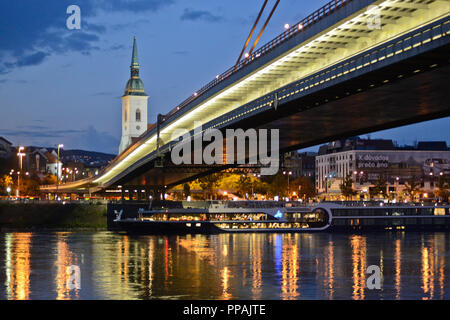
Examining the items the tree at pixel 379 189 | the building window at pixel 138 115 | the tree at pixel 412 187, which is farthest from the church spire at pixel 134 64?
the tree at pixel 379 189

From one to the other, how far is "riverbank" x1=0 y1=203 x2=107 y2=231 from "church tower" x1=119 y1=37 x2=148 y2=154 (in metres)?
104

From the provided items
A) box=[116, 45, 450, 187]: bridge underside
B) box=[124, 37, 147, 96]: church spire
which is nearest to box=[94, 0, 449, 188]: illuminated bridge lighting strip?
box=[116, 45, 450, 187]: bridge underside

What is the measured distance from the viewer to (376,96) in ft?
131

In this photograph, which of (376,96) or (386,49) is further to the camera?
(376,96)

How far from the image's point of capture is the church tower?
587 feet

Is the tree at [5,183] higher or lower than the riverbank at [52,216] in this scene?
higher

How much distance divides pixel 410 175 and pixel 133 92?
77.0m

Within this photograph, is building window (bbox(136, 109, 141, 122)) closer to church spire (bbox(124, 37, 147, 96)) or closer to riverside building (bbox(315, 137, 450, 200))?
church spire (bbox(124, 37, 147, 96))

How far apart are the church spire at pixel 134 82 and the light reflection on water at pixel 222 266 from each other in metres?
121

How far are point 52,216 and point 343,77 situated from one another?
1742 inches

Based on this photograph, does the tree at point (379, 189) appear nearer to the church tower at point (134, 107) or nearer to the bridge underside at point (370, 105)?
the bridge underside at point (370, 105)

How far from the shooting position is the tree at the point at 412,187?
115m

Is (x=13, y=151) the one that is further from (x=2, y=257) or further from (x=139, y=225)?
(x=2, y=257)
